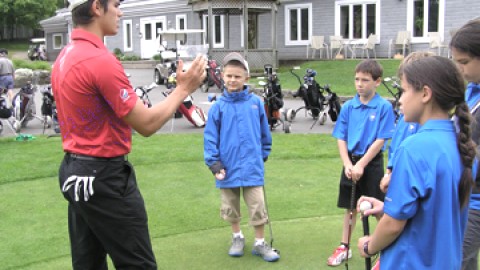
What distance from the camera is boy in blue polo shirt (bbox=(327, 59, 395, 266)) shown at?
4223 millimetres

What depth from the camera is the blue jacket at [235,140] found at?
4434mm

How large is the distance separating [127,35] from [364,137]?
1334 inches

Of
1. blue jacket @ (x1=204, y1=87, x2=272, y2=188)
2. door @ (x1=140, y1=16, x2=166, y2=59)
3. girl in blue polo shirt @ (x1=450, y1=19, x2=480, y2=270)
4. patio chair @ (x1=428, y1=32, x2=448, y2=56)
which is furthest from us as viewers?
door @ (x1=140, y1=16, x2=166, y2=59)

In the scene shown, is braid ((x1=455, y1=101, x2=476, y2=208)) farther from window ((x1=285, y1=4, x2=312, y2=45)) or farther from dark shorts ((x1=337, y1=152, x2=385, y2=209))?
window ((x1=285, y1=4, x2=312, y2=45))

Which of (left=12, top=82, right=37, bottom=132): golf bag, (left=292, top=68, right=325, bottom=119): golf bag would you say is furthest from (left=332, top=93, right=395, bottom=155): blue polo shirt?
(left=12, top=82, right=37, bottom=132): golf bag

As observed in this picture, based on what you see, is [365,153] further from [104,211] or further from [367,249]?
[104,211]

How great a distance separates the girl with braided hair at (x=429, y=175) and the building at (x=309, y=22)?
66.3ft

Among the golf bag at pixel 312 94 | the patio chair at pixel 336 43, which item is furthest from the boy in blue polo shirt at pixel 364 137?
the patio chair at pixel 336 43

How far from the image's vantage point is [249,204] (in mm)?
4508

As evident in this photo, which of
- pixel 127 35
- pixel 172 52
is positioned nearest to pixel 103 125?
pixel 172 52

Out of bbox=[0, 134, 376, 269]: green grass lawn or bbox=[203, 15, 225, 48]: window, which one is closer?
bbox=[0, 134, 376, 269]: green grass lawn

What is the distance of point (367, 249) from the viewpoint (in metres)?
2.38

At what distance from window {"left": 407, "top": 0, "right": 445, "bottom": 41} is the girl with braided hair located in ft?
69.0

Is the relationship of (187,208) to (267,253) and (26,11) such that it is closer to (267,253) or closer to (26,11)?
(267,253)
